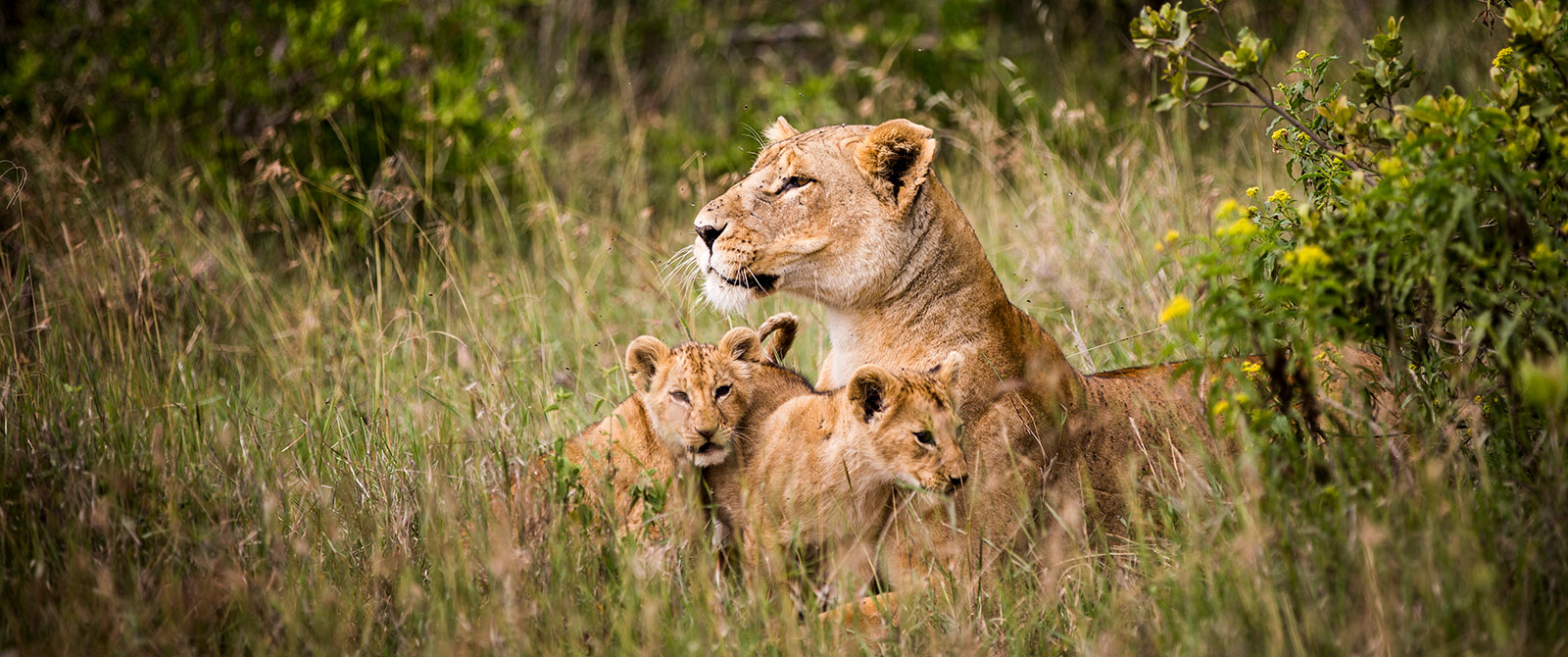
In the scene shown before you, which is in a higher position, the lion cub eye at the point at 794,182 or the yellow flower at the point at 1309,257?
the yellow flower at the point at 1309,257

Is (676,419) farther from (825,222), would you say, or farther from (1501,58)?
(1501,58)

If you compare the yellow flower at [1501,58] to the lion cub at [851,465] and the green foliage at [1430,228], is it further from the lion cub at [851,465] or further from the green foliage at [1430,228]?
the lion cub at [851,465]

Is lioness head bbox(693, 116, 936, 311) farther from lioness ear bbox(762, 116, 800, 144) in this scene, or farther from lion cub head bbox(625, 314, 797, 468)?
lioness ear bbox(762, 116, 800, 144)

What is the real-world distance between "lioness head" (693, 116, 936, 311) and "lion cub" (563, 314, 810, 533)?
0.26m

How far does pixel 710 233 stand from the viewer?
A: 4.32 m

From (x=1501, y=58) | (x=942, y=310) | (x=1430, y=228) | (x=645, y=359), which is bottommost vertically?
(x=645, y=359)

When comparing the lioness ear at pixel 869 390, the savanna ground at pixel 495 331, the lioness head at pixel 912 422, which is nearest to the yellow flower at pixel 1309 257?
the savanna ground at pixel 495 331

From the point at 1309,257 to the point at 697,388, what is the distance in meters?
1.99

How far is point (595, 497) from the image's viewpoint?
402cm

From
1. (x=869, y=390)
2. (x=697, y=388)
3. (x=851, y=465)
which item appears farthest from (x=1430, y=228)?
(x=697, y=388)

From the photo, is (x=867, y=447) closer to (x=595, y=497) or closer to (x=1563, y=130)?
(x=595, y=497)

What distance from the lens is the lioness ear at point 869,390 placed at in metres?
3.74

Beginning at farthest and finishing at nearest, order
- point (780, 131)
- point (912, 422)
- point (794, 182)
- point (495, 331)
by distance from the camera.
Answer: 1. point (495, 331)
2. point (780, 131)
3. point (794, 182)
4. point (912, 422)

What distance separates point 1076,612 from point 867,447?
83 cm
